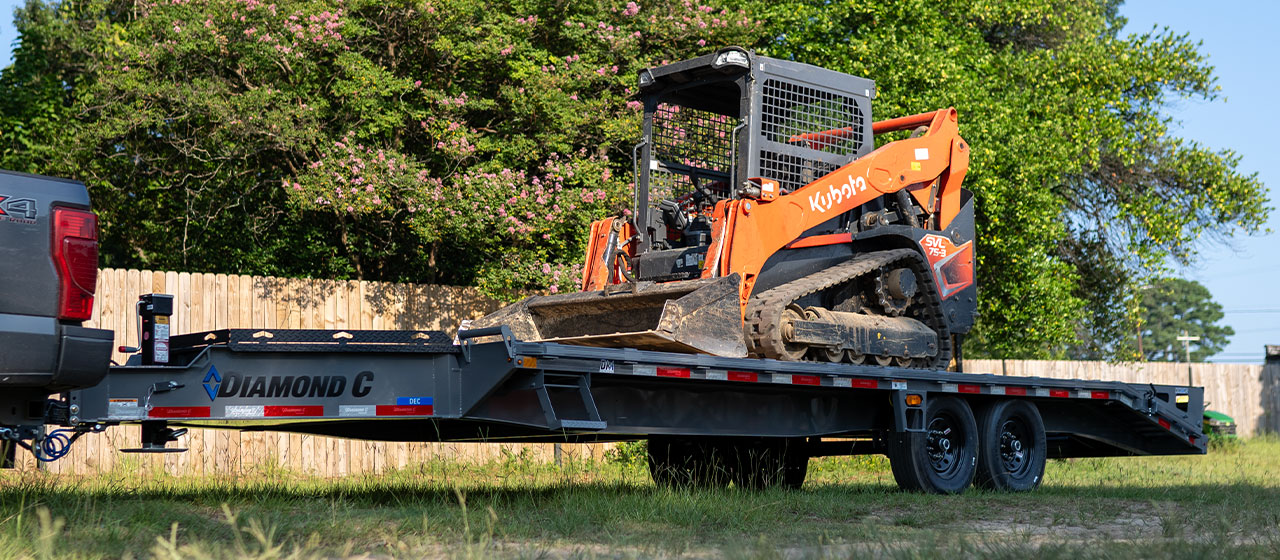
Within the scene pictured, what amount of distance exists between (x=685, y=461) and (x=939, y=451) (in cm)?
238

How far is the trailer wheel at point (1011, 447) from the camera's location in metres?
10.5

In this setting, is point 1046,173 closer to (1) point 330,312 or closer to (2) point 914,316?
(2) point 914,316

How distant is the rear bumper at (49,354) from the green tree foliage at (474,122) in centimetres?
957

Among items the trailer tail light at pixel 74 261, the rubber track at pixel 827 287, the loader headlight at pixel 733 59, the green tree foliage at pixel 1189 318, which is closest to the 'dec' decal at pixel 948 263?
the rubber track at pixel 827 287

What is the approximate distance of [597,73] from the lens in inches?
670

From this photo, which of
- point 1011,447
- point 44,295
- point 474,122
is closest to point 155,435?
point 44,295

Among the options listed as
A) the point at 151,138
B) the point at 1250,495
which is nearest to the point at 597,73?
the point at 151,138

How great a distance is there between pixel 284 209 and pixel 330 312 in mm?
4688

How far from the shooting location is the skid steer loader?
30.6ft

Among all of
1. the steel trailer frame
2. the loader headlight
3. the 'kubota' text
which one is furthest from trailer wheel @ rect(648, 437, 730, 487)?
the loader headlight

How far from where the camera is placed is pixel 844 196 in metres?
10.5

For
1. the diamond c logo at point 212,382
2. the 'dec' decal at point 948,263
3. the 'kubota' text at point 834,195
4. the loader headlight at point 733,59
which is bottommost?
the diamond c logo at point 212,382

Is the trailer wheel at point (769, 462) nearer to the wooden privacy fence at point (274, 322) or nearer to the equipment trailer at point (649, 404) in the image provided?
the equipment trailer at point (649, 404)

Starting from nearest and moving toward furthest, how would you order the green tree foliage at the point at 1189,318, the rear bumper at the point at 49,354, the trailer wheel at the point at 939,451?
1. the rear bumper at the point at 49,354
2. the trailer wheel at the point at 939,451
3. the green tree foliage at the point at 1189,318
